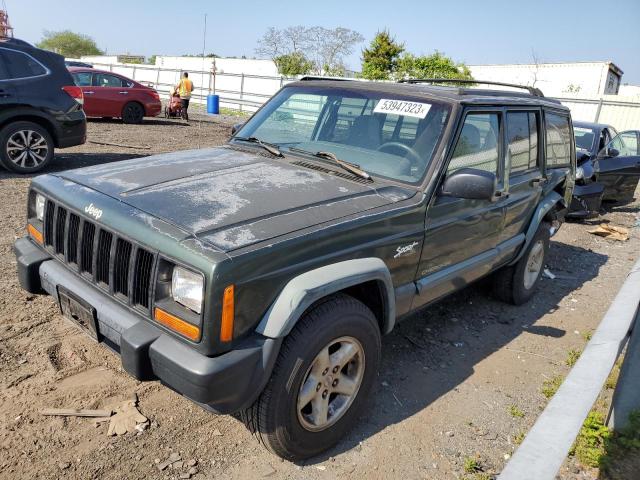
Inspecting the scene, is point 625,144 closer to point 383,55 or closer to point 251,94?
point 251,94

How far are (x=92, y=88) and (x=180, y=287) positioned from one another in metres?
15.2

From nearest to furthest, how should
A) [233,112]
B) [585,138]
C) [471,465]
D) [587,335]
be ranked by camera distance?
[471,465] → [587,335] → [585,138] → [233,112]

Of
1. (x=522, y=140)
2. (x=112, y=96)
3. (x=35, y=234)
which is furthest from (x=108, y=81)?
(x=522, y=140)

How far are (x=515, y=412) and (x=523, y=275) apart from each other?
6.17ft

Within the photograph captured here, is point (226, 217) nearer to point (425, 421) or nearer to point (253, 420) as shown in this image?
point (253, 420)

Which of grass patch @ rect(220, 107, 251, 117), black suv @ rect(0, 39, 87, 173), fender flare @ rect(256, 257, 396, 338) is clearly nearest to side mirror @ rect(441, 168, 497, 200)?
fender flare @ rect(256, 257, 396, 338)

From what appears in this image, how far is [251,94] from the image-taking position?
80.5 feet

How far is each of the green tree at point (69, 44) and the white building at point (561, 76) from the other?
58.9m

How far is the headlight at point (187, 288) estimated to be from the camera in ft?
7.25

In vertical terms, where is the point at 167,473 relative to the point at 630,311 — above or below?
below

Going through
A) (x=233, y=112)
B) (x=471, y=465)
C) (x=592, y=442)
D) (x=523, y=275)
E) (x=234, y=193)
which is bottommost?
(x=471, y=465)

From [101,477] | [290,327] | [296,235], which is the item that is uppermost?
[296,235]

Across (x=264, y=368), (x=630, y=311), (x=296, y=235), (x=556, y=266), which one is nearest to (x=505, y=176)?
(x=630, y=311)

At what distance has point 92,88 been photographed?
50.4 ft
